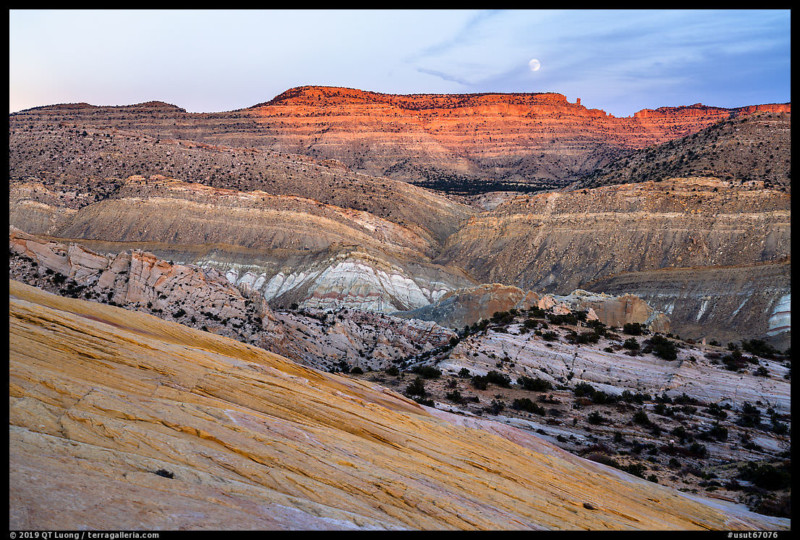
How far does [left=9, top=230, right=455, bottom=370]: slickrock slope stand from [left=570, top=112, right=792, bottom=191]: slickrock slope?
202ft

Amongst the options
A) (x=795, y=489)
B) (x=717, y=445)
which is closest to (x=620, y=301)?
(x=717, y=445)

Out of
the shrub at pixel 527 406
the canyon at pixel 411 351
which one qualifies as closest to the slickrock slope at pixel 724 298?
the canyon at pixel 411 351

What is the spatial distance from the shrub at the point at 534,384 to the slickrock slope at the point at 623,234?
37.7 metres

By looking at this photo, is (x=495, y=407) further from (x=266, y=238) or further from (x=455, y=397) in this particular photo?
(x=266, y=238)

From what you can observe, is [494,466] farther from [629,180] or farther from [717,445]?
[629,180]

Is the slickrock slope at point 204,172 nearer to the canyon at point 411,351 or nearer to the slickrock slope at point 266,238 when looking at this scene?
the canyon at point 411,351

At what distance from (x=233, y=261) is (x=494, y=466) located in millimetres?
66091

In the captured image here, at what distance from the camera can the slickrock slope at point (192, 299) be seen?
103ft

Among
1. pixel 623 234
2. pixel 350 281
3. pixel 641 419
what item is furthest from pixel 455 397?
pixel 623 234

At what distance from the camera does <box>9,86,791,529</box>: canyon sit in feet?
27.1

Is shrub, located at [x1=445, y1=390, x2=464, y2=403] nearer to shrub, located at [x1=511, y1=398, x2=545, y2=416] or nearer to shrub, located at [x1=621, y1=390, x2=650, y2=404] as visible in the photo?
shrub, located at [x1=511, y1=398, x2=545, y2=416]

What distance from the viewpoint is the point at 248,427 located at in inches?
367

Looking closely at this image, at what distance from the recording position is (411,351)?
3906cm

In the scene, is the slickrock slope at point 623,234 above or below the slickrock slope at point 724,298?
above
